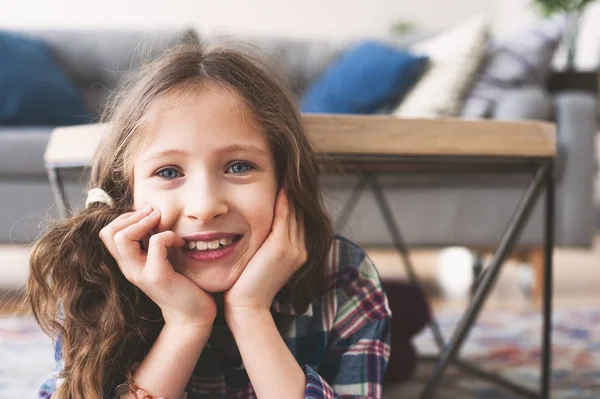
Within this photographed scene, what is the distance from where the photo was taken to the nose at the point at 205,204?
637 millimetres

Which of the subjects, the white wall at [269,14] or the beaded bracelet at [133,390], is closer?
the beaded bracelet at [133,390]

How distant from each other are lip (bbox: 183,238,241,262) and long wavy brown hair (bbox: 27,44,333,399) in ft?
0.32

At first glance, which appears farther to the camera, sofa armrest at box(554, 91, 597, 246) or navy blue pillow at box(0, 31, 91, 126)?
navy blue pillow at box(0, 31, 91, 126)

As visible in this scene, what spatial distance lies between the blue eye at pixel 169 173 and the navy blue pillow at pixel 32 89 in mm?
1565

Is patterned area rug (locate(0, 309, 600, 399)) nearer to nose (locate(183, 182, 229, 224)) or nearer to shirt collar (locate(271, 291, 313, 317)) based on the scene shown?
shirt collar (locate(271, 291, 313, 317))

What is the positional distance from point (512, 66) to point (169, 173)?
1708mm

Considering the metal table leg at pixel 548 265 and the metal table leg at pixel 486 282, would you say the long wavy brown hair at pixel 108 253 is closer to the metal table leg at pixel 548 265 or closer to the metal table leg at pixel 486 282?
the metal table leg at pixel 486 282

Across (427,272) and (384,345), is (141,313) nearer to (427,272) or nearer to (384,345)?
(384,345)

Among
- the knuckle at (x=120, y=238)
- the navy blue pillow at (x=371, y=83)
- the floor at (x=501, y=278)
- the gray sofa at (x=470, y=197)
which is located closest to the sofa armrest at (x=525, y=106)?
the gray sofa at (x=470, y=197)

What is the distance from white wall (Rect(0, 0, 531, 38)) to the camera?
395cm

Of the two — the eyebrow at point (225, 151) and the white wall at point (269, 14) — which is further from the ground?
the white wall at point (269, 14)

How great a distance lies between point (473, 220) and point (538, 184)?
1142 millimetres

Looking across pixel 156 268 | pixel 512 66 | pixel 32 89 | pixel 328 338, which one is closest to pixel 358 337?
pixel 328 338

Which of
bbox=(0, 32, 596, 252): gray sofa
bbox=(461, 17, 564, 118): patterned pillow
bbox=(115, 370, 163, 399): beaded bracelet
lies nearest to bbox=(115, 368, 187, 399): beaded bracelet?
bbox=(115, 370, 163, 399): beaded bracelet
